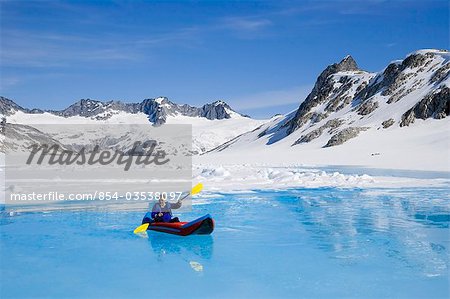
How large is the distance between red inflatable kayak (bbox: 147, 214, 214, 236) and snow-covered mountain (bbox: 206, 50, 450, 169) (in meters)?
35.5

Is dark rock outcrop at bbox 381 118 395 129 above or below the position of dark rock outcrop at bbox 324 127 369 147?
above

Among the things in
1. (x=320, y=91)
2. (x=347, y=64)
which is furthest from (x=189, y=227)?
(x=347, y=64)

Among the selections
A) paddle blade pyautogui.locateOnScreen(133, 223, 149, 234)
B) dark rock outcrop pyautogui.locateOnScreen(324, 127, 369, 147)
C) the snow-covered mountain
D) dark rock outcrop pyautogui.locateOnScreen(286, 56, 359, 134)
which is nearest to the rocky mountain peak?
dark rock outcrop pyautogui.locateOnScreen(286, 56, 359, 134)

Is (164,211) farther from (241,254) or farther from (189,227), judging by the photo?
(241,254)

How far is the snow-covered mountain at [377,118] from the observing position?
65.6 m

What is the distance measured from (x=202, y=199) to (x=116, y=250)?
416 inches

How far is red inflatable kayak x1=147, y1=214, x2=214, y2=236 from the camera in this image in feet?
46.8

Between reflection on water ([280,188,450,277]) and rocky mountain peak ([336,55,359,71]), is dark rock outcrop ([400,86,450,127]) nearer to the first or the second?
reflection on water ([280,188,450,277])

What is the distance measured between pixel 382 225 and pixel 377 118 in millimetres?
77978

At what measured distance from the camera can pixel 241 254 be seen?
12.3m

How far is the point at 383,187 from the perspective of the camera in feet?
88.7

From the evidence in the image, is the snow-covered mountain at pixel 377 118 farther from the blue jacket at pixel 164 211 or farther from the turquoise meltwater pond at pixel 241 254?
the blue jacket at pixel 164 211

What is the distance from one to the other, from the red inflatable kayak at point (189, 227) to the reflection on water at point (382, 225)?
3354 millimetres

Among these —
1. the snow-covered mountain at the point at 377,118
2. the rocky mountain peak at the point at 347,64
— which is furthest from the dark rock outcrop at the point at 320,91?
the snow-covered mountain at the point at 377,118
